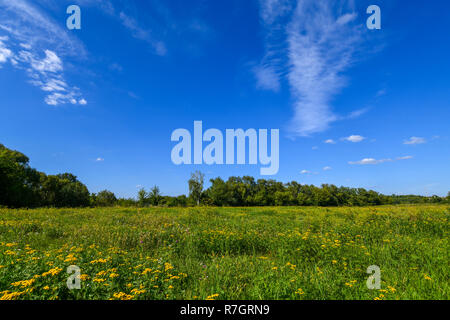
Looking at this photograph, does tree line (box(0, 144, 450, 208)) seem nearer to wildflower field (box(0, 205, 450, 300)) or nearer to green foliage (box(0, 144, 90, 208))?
green foliage (box(0, 144, 90, 208))

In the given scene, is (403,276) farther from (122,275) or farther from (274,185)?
(274,185)

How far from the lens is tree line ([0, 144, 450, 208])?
35125mm

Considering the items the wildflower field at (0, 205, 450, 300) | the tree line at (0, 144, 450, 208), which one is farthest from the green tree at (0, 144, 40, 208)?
the wildflower field at (0, 205, 450, 300)

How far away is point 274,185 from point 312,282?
73243 mm

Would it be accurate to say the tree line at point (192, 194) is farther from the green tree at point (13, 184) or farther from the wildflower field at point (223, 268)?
the wildflower field at point (223, 268)

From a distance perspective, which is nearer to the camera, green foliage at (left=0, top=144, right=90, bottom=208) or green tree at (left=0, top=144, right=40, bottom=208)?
green tree at (left=0, top=144, right=40, bottom=208)

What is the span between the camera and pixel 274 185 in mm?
74500

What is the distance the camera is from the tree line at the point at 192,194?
35125 millimetres

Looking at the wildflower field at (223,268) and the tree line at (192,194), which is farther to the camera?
the tree line at (192,194)

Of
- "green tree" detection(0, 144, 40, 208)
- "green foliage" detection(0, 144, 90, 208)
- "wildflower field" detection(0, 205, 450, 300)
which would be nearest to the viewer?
"wildflower field" detection(0, 205, 450, 300)

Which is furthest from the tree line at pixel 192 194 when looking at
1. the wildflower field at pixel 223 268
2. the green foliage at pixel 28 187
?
the wildflower field at pixel 223 268

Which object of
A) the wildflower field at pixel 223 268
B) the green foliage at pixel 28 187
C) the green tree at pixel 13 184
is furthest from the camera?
the green foliage at pixel 28 187

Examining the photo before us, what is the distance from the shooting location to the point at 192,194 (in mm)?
58375
